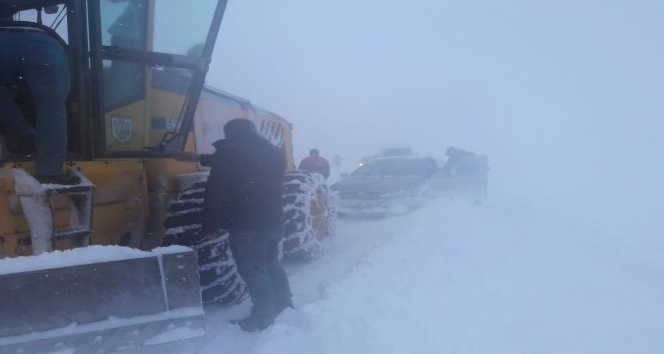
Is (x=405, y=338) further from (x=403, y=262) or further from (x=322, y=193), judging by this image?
(x=322, y=193)

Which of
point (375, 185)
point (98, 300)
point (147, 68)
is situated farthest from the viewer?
point (375, 185)

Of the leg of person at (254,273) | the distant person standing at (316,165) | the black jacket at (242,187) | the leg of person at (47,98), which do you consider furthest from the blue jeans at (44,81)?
the distant person standing at (316,165)

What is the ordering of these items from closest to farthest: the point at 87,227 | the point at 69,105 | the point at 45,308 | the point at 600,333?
the point at 45,308 → the point at 87,227 → the point at 69,105 → the point at 600,333

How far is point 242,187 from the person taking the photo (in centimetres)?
410

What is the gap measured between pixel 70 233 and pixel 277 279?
172 centimetres

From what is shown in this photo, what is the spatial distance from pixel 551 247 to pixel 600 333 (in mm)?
3850

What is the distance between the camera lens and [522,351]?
412cm

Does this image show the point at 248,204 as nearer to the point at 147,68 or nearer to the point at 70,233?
the point at 70,233

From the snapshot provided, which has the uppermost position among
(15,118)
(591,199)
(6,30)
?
(6,30)

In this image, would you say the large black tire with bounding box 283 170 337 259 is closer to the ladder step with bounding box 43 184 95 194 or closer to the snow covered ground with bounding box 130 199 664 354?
the snow covered ground with bounding box 130 199 664 354

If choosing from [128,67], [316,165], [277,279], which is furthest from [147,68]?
[316,165]

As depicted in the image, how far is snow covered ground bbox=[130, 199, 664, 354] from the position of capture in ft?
13.1

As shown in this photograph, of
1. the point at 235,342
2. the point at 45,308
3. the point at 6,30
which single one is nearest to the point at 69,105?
the point at 6,30

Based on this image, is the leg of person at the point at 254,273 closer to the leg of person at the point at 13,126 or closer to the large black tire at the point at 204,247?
the large black tire at the point at 204,247
